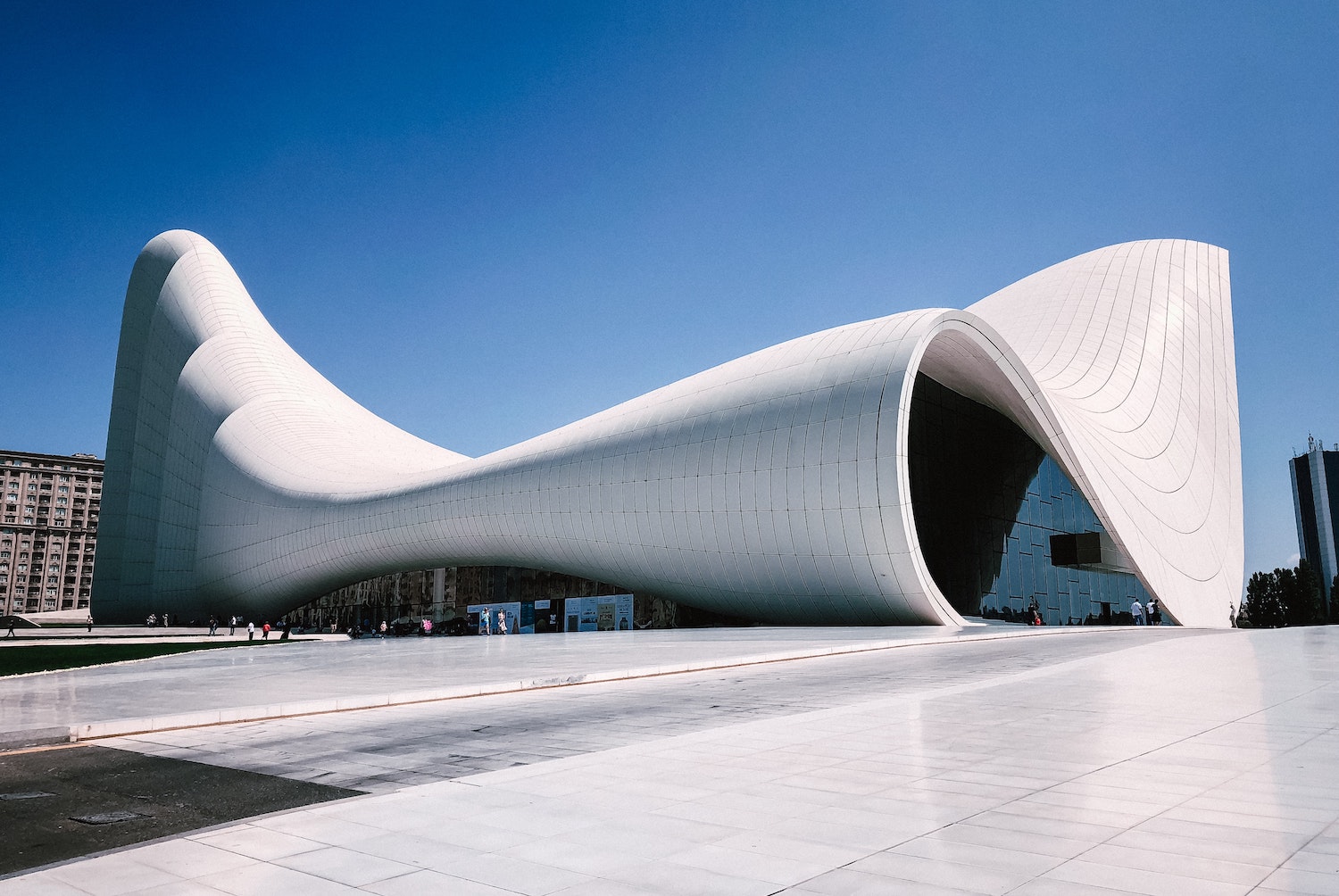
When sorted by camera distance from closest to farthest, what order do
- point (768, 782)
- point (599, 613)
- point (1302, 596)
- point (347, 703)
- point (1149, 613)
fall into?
1. point (768, 782)
2. point (347, 703)
3. point (1149, 613)
4. point (599, 613)
5. point (1302, 596)

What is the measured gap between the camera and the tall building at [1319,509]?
149 m

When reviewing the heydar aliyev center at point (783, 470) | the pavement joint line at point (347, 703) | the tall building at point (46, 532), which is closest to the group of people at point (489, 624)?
the heydar aliyev center at point (783, 470)

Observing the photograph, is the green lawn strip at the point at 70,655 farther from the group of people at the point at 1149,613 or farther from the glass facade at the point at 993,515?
the group of people at the point at 1149,613

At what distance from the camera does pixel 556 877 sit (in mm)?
3658

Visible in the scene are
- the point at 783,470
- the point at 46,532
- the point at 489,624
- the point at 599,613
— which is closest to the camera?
the point at 783,470

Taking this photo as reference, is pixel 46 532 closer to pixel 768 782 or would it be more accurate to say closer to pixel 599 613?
pixel 599 613

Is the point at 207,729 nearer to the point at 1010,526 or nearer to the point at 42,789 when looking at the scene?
the point at 42,789

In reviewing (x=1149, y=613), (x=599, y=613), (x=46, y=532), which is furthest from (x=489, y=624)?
(x=46, y=532)

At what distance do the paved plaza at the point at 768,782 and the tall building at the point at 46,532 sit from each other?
118931 millimetres

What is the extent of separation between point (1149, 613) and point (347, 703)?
1193 inches

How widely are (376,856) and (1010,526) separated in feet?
100

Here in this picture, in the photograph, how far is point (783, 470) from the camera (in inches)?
1039

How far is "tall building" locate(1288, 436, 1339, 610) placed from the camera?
5876 inches

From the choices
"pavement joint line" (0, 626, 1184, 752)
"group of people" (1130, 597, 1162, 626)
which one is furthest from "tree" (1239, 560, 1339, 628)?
"pavement joint line" (0, 626, 1184, 752)
